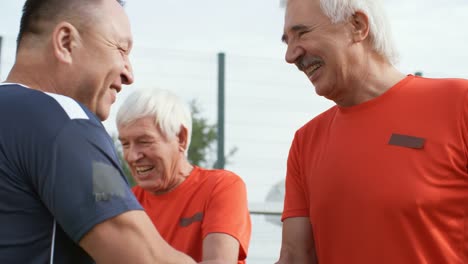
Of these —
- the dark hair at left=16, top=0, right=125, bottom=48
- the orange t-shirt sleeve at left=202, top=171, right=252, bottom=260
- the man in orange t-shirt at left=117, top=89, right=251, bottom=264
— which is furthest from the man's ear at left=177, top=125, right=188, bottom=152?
the dark hair at left=16, top=0, right=125, bottom=48

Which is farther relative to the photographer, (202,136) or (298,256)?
(202,136)

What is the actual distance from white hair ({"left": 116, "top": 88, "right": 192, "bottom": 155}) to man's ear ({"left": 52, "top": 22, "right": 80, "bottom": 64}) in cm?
184

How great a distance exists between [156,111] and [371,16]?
1384mm

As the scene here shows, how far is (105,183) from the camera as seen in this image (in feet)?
6.21

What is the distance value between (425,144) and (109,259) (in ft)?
4.67

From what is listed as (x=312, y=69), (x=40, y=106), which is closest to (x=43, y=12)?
(x=40, y=106)

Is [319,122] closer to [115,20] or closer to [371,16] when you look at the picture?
[371,16]

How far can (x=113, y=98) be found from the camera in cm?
235

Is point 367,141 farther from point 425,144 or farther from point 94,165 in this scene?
point 94,165

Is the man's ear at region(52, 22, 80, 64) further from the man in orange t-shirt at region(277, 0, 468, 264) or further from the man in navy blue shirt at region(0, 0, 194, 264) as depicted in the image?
the man in orange t-shirt at region(277, 0, 468, 264)

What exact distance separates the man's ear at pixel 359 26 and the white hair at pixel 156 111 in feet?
4.23

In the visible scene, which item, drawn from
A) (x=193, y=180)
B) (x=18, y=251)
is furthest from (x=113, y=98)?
(x=193, y=180)

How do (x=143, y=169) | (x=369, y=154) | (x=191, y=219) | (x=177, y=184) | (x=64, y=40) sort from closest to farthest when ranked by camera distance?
(x=64, y=40) → (x=369, y=154) → (x=191, y=219) → (x=177, y=184) → (x=143, y=169)

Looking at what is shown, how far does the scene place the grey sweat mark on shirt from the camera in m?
1.87
